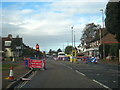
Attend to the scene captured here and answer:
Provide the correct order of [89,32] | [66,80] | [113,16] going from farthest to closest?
1. [89,32]
2. [113,16]
3. [66,80]

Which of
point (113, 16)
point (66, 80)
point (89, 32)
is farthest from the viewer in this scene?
point (89, 32)

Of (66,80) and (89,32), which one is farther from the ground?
(89,32)

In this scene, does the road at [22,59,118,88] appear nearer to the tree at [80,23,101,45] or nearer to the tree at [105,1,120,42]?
the tree at [105,1,120,42]

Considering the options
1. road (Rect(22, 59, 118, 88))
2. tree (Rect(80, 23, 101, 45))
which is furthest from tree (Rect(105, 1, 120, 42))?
tree (Rect(80, 23, 101, 45))

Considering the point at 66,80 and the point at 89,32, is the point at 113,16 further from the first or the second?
the point at 89,32

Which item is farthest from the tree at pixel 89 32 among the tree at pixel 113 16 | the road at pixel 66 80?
the road at pixel 66 80

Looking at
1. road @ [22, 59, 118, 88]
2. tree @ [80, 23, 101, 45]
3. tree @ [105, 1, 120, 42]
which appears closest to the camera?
road @ [22, 59, 118, 88]

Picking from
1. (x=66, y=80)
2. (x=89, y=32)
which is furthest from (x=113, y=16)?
(x=89, y=32)

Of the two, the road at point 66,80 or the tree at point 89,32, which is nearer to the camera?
the road at point 66,80

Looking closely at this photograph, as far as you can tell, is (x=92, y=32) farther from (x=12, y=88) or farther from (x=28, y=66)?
(x=12, y=88)

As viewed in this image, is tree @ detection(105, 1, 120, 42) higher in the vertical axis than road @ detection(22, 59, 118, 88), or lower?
higher

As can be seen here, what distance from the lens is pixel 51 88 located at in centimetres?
1141

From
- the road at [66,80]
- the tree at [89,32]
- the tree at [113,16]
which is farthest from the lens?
the tree at [89,32]

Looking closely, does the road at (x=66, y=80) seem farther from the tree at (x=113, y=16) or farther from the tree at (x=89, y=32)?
the tree at (x=89, y=32)
